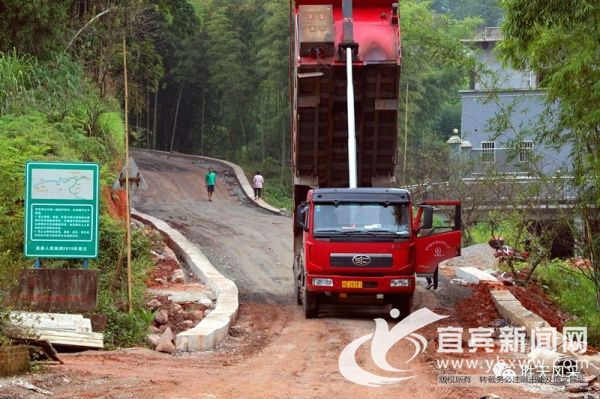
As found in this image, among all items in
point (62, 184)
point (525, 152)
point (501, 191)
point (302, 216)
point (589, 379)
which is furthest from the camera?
point (501, 191)

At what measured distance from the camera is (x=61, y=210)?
14133 mm

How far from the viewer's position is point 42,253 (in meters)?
14.0

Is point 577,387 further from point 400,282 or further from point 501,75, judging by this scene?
point 501,75

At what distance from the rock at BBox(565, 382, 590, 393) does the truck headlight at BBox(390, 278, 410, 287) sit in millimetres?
5476

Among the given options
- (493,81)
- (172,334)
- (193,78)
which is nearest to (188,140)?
(193,78)

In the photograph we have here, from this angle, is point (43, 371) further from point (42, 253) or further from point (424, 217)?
point (424, 217)

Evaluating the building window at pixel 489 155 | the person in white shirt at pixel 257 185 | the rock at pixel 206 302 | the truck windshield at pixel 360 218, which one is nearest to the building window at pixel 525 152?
the truck windshield at pixel 360 218

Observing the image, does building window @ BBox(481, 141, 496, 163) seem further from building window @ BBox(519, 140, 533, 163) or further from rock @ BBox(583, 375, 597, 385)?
rock @ BBox(583, 375, 597, 385)

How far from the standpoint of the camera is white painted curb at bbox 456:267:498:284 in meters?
21.4

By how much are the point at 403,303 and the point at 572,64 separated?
5132 millimetres

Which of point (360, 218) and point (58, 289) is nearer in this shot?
point (58, 289)

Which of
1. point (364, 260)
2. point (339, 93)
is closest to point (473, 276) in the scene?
point (339, 93)

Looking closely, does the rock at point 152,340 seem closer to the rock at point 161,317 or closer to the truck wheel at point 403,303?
the rock at point 161,317

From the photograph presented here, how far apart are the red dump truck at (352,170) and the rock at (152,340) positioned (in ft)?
10.3
